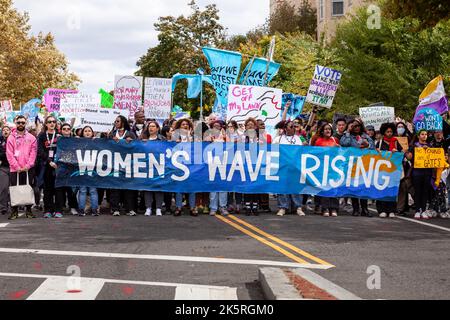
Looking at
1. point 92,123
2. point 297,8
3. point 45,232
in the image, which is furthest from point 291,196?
point 297,8

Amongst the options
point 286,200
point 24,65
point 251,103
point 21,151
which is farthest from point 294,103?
point 24,65

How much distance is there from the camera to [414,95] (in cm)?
3341

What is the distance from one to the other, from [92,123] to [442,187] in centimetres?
741

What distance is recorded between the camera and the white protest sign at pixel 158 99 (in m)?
24.0

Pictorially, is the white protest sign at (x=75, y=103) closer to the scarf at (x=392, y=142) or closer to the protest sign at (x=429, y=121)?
the scarf at (x=392, y=142)

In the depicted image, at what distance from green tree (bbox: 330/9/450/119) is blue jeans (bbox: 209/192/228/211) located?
16.7 m

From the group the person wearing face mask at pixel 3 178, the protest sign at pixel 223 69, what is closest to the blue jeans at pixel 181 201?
the person wearing face mask at pixel 3 178

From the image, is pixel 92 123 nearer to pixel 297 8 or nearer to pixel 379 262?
pixel 379 262

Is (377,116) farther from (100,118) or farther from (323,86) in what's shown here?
(100,118)

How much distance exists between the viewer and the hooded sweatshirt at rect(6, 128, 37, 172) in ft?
54.6

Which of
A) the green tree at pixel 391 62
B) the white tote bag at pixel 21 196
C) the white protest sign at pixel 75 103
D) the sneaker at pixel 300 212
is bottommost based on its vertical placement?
the sneaker at pixel 300 212

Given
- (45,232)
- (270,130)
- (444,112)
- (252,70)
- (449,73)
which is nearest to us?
(45,232)

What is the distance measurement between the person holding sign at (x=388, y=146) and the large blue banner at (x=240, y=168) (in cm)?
16
